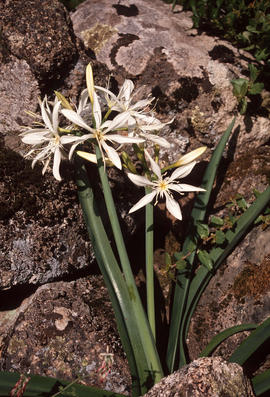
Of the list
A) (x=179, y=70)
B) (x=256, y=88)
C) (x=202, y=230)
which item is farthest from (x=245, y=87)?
(x=202, y=230)

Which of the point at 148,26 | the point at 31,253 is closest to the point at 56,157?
the point at 31,253

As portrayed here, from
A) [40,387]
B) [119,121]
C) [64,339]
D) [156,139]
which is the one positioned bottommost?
[64,339]

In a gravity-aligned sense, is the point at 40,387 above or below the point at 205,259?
below

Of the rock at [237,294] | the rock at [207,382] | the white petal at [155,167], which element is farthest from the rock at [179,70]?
the rock at [207,382]

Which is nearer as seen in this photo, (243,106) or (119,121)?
(119,121)

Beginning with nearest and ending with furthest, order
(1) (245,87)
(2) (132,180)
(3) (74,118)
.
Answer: (3) (74,118) < (2) (132,180) < (1) (245,87)

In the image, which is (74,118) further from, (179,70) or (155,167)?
(179,70)

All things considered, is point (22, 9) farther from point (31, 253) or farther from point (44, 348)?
point (44, 348)

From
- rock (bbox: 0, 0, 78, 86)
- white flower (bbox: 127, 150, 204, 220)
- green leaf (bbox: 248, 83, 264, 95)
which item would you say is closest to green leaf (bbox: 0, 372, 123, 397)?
white flower (bbox: 127, 150, 204, 220)
